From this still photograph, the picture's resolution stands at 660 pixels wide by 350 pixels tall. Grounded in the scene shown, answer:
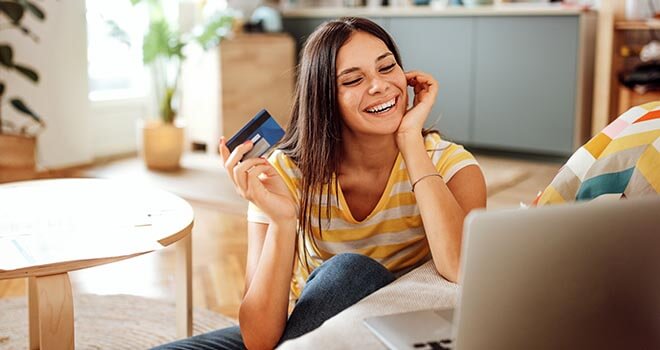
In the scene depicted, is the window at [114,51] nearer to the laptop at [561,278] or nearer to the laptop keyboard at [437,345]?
the laptop keyboard at [437,345]

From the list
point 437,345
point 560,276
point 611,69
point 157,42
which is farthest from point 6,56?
point 560,276

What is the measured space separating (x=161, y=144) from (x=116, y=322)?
2184mm

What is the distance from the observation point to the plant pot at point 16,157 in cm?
403

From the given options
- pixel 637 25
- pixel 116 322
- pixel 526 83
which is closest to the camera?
pixel 116 322

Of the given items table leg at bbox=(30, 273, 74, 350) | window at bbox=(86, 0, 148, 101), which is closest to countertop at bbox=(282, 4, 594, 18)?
window at bbox=(86, 0, 148, 101)

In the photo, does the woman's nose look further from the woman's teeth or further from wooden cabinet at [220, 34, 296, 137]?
wooden cabinet at [220, 34, 296, 137]

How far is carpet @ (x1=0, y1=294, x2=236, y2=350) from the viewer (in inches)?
97.2

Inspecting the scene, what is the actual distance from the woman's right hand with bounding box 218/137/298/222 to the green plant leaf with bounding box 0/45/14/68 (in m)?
2.72

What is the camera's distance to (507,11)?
477 centimetres

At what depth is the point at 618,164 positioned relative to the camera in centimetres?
143

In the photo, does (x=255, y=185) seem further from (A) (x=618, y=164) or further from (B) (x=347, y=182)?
(A) (x=618, y=164)

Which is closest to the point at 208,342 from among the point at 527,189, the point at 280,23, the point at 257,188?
the point at 257,188

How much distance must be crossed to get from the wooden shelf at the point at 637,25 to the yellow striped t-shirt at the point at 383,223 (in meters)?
3.27

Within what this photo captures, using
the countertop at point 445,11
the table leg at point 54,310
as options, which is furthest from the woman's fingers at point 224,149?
the countertop at point 445,11
